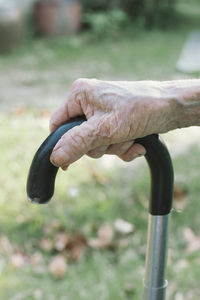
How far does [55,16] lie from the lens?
8.94 meters

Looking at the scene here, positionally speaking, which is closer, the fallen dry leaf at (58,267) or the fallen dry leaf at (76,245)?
the fallen dry leaf at (58,267)

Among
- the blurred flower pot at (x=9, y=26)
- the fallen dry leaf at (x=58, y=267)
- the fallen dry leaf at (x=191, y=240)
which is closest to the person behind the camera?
the fallen dry leaf at (x=58, y=267)

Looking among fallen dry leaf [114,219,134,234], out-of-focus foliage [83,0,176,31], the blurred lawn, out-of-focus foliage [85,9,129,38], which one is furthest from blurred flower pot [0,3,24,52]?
fallen dry leaf [114,219,134,234]

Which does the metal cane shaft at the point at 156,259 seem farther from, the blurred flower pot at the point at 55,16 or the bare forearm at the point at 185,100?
the blurred flower pot at the point at 55,16

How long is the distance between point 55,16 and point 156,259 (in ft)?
26.3

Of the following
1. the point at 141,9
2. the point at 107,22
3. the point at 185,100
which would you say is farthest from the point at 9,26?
the point at 185,100

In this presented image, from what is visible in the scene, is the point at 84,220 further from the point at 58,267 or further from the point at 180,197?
the point at 180,197

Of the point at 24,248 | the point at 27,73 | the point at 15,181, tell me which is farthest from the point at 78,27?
the point at 24,248

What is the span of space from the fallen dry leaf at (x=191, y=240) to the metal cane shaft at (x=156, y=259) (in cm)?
140

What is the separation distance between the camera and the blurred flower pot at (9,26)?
783 cm

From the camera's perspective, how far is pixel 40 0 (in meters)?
9.09

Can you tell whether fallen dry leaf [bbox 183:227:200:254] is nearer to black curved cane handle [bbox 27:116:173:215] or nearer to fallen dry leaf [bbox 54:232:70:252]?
fallen dry leaf [bbox 54:232:70:252]

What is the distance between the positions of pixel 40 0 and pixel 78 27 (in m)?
0.79


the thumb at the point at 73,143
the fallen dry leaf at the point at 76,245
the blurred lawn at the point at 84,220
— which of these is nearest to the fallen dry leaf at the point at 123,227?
the blurred lawn at the point at 84,220
